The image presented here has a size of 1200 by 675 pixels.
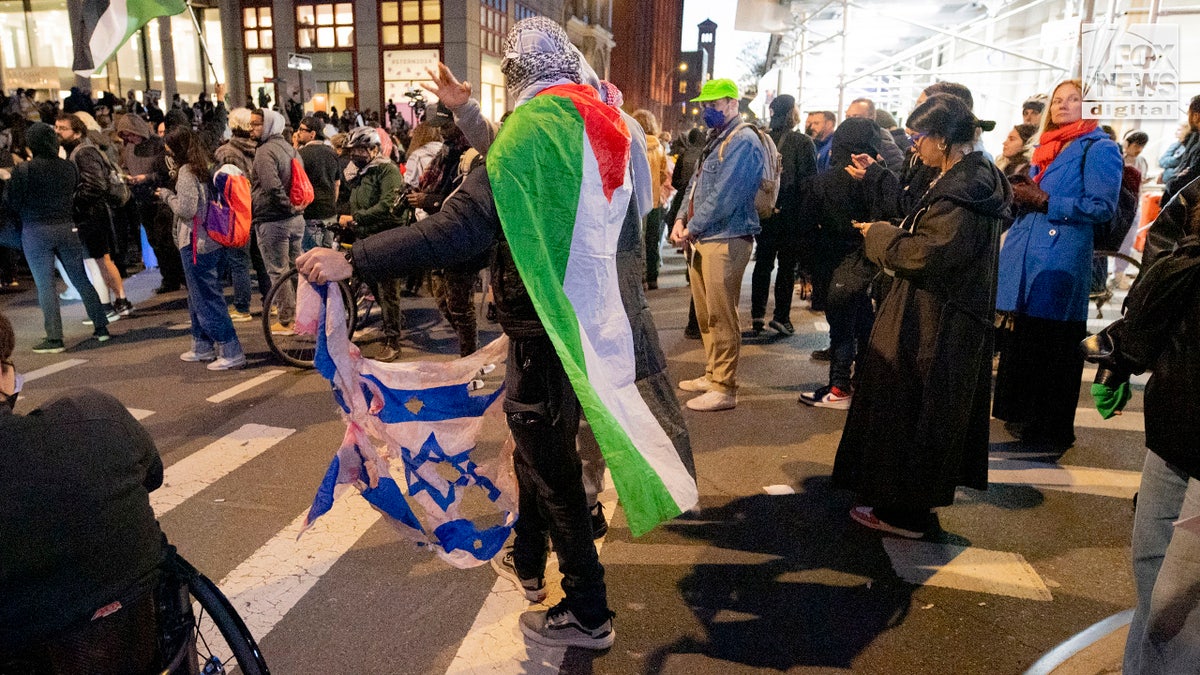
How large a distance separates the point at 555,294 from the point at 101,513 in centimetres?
129

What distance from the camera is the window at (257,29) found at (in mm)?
28359

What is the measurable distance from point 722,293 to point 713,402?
2.56ft

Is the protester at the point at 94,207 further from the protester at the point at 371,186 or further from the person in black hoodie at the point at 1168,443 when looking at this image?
the person in black hoodie at the point at 1168,443

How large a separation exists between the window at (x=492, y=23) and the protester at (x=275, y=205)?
2253cm

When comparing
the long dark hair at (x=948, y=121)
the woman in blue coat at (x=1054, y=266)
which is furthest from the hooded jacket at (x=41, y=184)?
the woman in blue coat at (x=1054, y=266)

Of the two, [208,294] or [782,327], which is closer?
[208,294]

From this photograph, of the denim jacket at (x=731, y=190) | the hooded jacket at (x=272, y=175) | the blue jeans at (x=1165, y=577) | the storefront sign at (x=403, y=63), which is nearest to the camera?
the blue jeans at (x=1165, y=577)

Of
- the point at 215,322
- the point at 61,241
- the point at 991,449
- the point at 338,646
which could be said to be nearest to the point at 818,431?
the point at 991,449

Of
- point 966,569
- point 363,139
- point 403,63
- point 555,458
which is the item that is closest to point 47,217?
point 363,139

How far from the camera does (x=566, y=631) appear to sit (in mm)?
2838

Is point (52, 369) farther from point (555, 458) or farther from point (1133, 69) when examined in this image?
point (1133, 69)

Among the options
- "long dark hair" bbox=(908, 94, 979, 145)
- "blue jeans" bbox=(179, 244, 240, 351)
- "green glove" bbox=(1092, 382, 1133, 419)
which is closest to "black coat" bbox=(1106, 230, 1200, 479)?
"green glove" bbox=(1092, 382, 1133, 419)

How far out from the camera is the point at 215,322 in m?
6.22

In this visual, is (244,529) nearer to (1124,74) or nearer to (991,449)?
(991,449)
